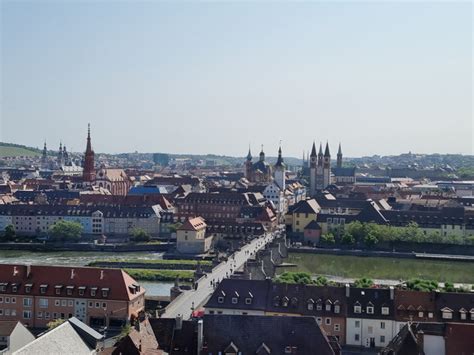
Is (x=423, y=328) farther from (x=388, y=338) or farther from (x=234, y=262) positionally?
(x=234, y=262)

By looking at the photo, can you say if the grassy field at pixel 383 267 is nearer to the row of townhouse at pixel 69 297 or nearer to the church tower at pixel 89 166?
the row of townhouse at pixel 69 297

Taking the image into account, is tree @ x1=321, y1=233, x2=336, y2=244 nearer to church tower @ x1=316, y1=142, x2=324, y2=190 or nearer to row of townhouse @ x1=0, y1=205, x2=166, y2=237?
row of townhouse @ x1=0, y1=205, x2=166, y2=237

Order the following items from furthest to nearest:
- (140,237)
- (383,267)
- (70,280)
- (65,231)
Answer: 1. (140,237)
2. (65,231)
3. (383,267)
4. (70,280)

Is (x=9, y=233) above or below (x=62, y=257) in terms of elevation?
above

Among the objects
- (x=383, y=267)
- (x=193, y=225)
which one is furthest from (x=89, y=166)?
(x=383, y=267)

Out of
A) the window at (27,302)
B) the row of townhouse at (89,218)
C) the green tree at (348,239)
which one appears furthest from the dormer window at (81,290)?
the row of townhouse at (89,218)

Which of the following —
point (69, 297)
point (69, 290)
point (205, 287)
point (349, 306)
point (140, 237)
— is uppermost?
point (349, 306)

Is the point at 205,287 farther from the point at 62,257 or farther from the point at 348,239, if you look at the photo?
the point at 62,257
